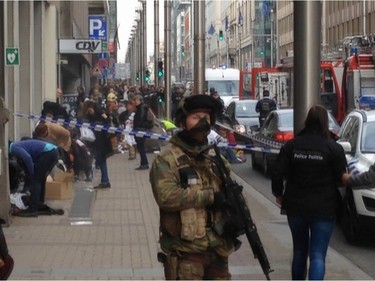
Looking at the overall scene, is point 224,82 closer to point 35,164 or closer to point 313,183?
point 35,164

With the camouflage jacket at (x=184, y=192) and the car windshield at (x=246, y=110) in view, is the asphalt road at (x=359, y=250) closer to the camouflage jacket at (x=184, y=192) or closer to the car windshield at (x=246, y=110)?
the camouflage jacket at (x=184, y=192)

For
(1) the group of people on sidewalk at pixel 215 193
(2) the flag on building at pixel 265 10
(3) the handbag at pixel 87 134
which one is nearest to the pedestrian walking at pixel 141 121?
(3) the handbag at pixel 87 134

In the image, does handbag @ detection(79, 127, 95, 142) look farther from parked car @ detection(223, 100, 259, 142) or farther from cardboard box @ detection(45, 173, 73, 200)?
parked car @ detection(223, 100, 259, 142)

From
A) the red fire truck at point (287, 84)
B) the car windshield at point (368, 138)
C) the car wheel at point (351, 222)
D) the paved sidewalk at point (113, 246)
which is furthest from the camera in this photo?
the red fire truck at point (287, 84)

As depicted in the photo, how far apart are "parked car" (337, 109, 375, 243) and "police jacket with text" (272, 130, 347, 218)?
8.21 feet

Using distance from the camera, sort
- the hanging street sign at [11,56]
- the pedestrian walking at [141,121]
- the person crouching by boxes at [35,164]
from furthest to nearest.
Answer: the pedestrian walking at [141,121], the hanging street sign at [11,56], the person crouching by boxes at [35,164]

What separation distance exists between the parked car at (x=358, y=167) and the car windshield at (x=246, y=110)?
55.8ft

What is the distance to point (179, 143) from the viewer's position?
6156 mm

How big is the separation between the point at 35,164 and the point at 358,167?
482cm

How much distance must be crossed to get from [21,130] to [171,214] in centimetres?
1962

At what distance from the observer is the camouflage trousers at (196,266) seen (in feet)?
19.9

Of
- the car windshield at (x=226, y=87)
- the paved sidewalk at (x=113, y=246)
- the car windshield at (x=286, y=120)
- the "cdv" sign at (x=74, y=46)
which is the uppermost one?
the "cdv" sign at (x=74, y=46)

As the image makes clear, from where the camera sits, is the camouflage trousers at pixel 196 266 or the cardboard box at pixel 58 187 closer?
the camouflage trousers at pixel 196 266

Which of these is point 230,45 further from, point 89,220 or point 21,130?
point 89,220
